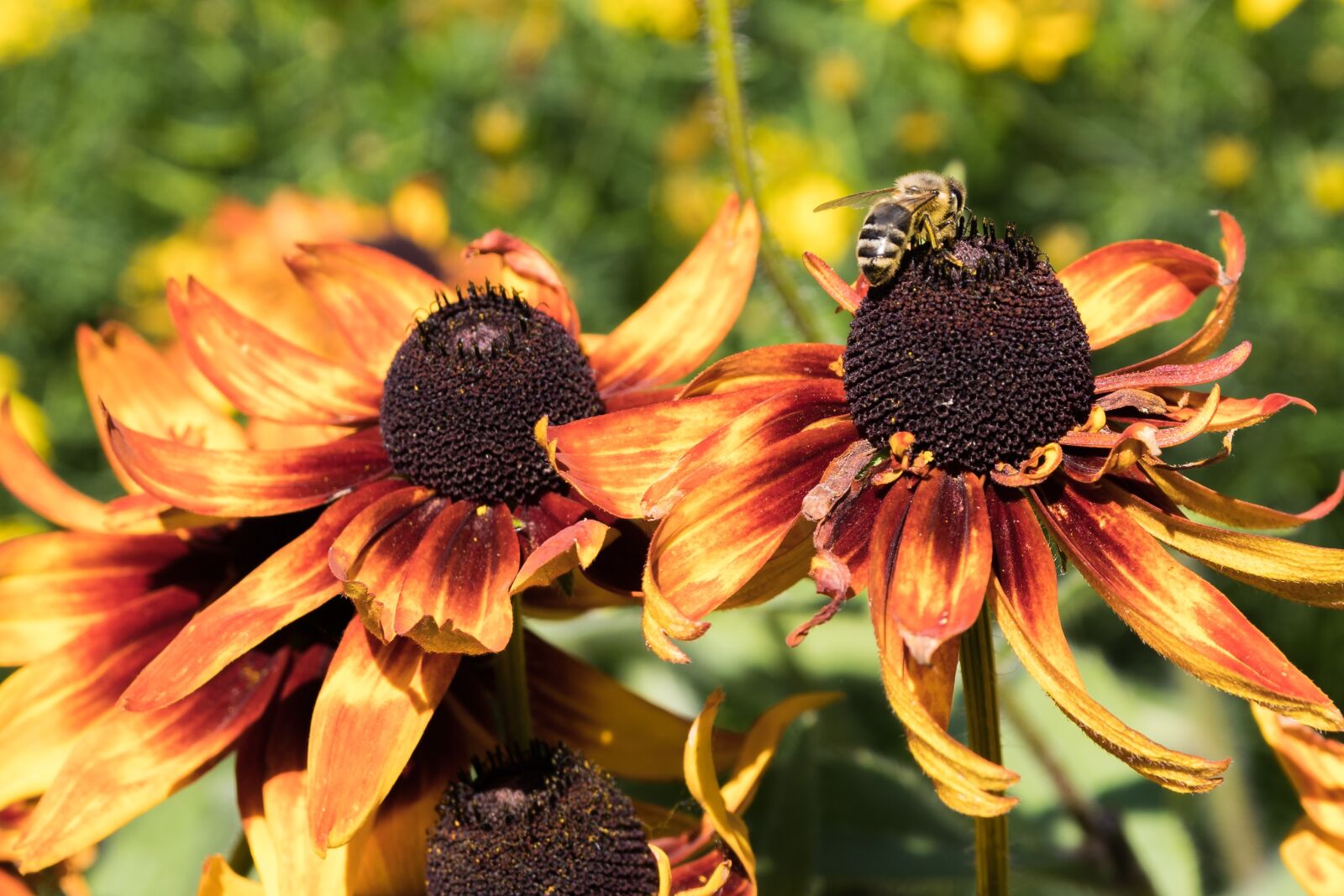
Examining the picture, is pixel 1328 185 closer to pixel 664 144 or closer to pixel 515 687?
pixel 664 144

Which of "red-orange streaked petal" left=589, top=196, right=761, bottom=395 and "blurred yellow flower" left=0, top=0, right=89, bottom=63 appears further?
"blurred yellow flower" left=0, top=0, right=89, bottom=63

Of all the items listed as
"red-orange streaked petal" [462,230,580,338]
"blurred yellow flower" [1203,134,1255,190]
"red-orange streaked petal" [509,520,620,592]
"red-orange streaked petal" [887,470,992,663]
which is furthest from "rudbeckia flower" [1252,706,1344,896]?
"blurred yellow flower" [1203,134,1255,190]

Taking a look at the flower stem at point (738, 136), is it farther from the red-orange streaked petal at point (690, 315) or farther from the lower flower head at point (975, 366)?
the lower flower head at point (975, 366)

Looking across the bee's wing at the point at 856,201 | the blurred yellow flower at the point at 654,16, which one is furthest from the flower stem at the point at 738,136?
the blurred yellow flower at the point at 654,16

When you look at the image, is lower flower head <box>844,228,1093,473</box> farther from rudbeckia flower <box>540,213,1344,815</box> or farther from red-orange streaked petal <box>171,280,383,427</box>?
red-orange streaked petal <box>171,280,383,427</box>

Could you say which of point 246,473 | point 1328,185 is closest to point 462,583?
point 246,473

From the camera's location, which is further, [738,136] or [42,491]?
[738,136]
